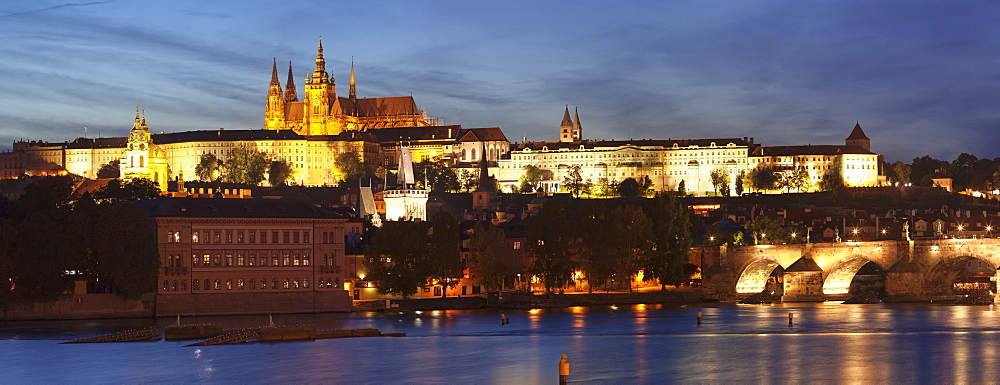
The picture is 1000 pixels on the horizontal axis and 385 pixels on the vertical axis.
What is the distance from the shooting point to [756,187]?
198 meters

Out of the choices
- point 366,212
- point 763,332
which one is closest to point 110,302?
point 763,332

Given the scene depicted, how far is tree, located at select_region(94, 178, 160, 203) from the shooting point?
102250mm

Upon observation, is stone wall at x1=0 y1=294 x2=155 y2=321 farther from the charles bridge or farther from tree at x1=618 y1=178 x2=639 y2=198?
tree at x1=618 y1=178 x2=639 y2=198

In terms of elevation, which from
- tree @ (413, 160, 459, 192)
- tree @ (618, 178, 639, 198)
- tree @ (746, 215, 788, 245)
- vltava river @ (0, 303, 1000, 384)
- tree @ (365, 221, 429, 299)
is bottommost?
vltava river @ (0, 303, 1000, 384)

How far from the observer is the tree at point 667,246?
89.4 metres

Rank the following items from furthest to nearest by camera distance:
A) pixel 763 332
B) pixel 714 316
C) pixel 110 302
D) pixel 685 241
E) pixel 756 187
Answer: pixel 756 187 → pixel 685 241 → pixel 714 316 → pixel 110 302 → pixel 763 332

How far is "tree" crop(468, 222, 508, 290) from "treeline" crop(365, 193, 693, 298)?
0.06 meters

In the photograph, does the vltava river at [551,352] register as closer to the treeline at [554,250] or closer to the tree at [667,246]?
the treeline at [554,250]

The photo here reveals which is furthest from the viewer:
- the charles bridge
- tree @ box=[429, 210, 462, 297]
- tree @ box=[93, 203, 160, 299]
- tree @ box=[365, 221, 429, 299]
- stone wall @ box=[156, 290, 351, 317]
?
tree @ box=[429, 210, 462, 297]

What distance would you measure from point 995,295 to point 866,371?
52811 mm

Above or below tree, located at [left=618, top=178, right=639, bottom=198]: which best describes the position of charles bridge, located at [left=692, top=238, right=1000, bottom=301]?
below

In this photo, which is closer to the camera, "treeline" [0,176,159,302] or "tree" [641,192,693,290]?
"treeline" [0,176,159,302]

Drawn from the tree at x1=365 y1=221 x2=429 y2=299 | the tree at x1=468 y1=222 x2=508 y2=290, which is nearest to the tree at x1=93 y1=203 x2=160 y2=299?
the tree at x1=365 y1=221 x2=429 y2=299

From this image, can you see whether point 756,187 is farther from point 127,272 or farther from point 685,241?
point 127,272
